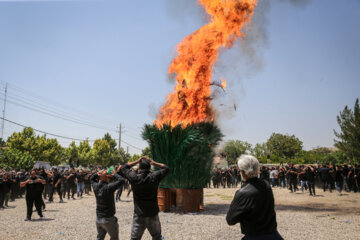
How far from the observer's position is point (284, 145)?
247 ft

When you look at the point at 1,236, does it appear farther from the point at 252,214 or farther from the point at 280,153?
the point at 280,153

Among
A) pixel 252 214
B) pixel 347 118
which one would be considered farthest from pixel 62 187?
pixel 347 118

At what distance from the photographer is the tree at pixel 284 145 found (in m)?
74.2

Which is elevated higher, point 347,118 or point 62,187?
point 347,118

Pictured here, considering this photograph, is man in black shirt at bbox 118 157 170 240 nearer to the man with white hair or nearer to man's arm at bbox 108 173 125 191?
man's arm at bbox 108 173 125 191

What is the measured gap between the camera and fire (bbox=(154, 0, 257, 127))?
14.6m

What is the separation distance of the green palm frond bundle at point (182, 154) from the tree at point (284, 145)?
220 feet

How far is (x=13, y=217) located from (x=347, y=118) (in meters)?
35.5

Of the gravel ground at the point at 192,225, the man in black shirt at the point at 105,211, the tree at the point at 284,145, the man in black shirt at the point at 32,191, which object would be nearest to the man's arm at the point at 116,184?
the man in black shirt at the point at 105,211

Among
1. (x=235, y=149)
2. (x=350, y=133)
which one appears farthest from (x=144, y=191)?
(x=235, y=149)

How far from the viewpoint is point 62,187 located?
61.7 feet

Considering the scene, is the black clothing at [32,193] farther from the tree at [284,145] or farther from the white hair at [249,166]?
the tree at [284,145]

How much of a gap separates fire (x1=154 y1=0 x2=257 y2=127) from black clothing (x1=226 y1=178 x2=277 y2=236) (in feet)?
37.2

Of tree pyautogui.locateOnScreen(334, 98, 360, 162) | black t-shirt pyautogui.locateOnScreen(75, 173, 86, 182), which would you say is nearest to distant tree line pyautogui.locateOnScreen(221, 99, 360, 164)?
tree pyautogui.locateOnScreen(334, 98, 360, 162)
